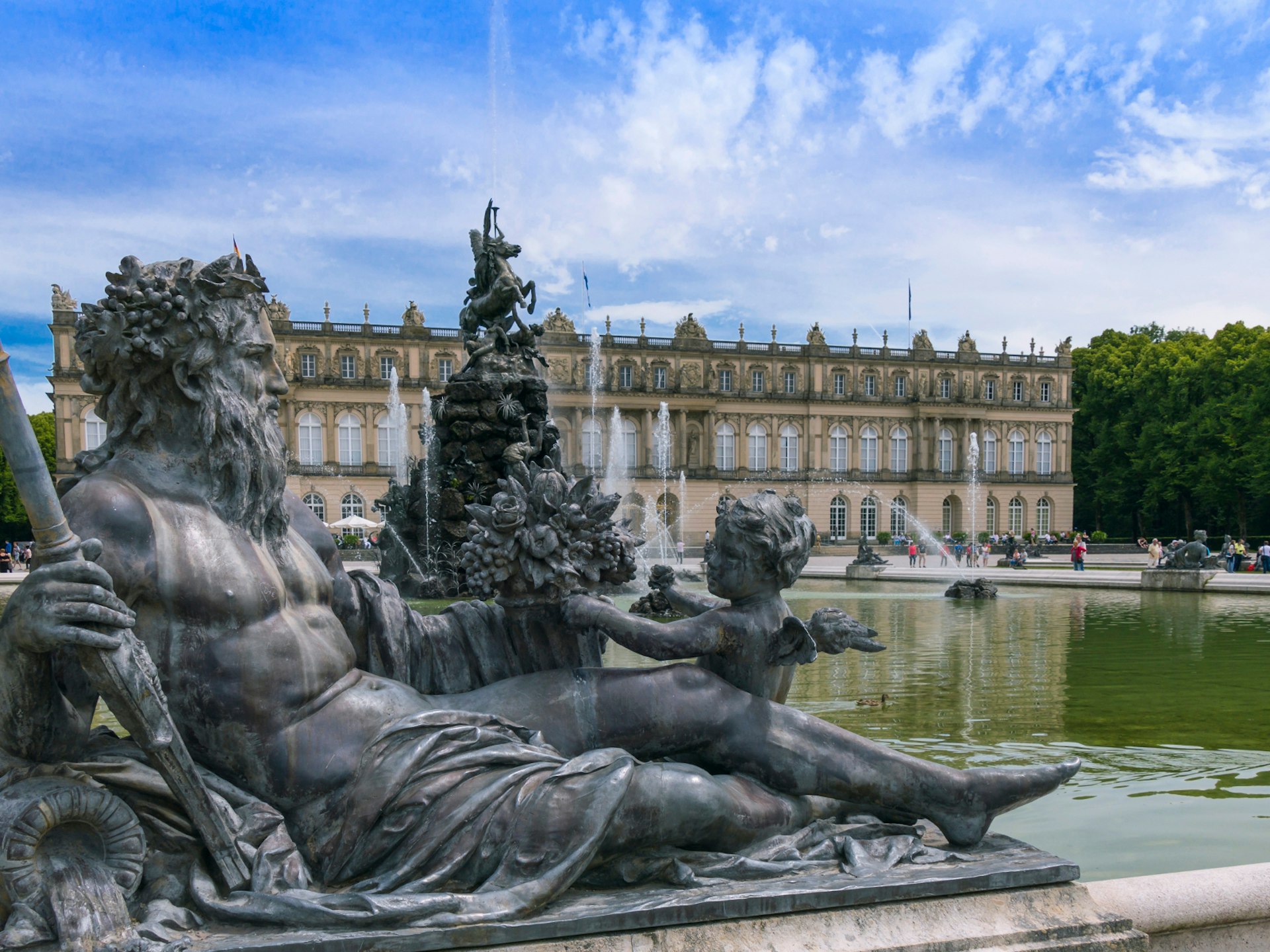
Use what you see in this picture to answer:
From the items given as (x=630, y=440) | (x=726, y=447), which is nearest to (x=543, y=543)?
(x=630, y=440)

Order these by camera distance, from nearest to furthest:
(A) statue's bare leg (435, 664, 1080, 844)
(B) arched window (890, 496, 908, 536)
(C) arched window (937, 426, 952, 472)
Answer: (A) statue's bare leg (435, 664, 1080, 844) → (B) arched window (890, 496, 908, 536) → (C) arched window (937, 426, 952, 472)

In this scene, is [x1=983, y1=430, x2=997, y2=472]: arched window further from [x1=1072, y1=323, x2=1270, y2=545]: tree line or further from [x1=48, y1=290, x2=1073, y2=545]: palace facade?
[x1=1072, y1=323, x2=1270, y2=545]: tree line

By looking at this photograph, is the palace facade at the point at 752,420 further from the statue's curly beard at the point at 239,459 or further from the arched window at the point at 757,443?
the statue's curly beard at the point at 239,459

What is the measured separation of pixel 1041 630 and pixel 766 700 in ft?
30.0

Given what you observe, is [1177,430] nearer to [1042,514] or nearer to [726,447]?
[1042,514]

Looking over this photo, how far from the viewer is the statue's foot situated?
7.57 ft

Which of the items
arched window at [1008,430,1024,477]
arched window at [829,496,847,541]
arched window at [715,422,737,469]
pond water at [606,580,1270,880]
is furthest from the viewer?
arched window at [1008,430,1024,477]

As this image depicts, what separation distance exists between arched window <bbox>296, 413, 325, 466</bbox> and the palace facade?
77 mm

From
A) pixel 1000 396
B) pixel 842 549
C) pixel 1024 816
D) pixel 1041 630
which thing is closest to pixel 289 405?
pixel 842 549

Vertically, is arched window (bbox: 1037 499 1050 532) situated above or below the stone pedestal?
above

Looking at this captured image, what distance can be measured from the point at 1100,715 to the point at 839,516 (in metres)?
55.1

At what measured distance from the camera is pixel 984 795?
2307mm

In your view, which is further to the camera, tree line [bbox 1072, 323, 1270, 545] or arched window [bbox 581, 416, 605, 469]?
arched window [bbox 581, 416, 605, 469]

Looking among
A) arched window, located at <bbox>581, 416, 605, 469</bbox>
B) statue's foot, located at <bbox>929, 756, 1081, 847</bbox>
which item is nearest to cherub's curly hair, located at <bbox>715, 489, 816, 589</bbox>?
statue's foot, located at <bbox>929, 756, 1081, 847</bbox>
